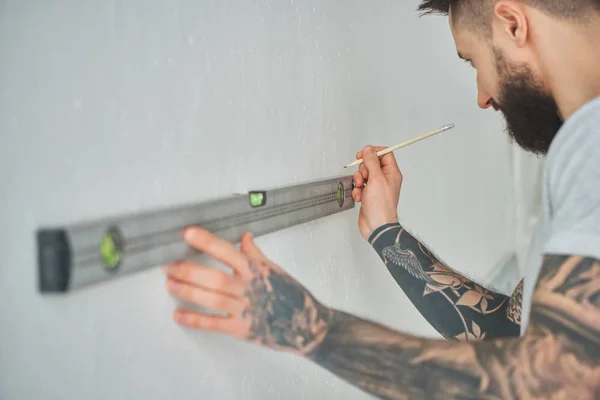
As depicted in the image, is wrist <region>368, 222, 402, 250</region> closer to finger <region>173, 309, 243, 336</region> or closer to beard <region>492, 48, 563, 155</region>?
beard <region>492, 48, 563, 155</region>

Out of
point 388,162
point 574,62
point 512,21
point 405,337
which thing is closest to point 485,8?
point 512,21

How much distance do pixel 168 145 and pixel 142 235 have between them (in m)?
0.15

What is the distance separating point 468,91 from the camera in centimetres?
258

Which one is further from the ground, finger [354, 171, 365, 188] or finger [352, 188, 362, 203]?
finger [354, 171, 365, 188]

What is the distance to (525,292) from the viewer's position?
3.30ft

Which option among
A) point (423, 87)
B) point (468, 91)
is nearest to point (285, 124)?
point (423, 87)

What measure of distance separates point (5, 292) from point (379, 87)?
1.19m

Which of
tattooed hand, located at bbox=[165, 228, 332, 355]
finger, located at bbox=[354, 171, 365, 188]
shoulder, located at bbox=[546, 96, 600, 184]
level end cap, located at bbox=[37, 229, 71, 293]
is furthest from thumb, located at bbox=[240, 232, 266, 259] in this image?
finger, located at bbox=[354, 171, 365, 188]

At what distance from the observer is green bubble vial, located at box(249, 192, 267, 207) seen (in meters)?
0.98

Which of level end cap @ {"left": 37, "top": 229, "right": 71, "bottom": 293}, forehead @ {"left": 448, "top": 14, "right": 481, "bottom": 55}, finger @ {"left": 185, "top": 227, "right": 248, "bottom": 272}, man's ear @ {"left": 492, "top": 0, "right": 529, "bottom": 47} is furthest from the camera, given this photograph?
forehead @ {"left": 448, "top": 14, "right": 481, "bottom": 55}

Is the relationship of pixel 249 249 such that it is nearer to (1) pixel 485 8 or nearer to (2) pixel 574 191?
(2) pixel 574 191

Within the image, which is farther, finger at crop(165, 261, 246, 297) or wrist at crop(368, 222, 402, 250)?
wrist at crop(368, 222, 402, 250)

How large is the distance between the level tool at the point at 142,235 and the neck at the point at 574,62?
1.57 feet

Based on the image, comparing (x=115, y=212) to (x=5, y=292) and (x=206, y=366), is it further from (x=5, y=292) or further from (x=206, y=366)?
(x=206, y=366)
